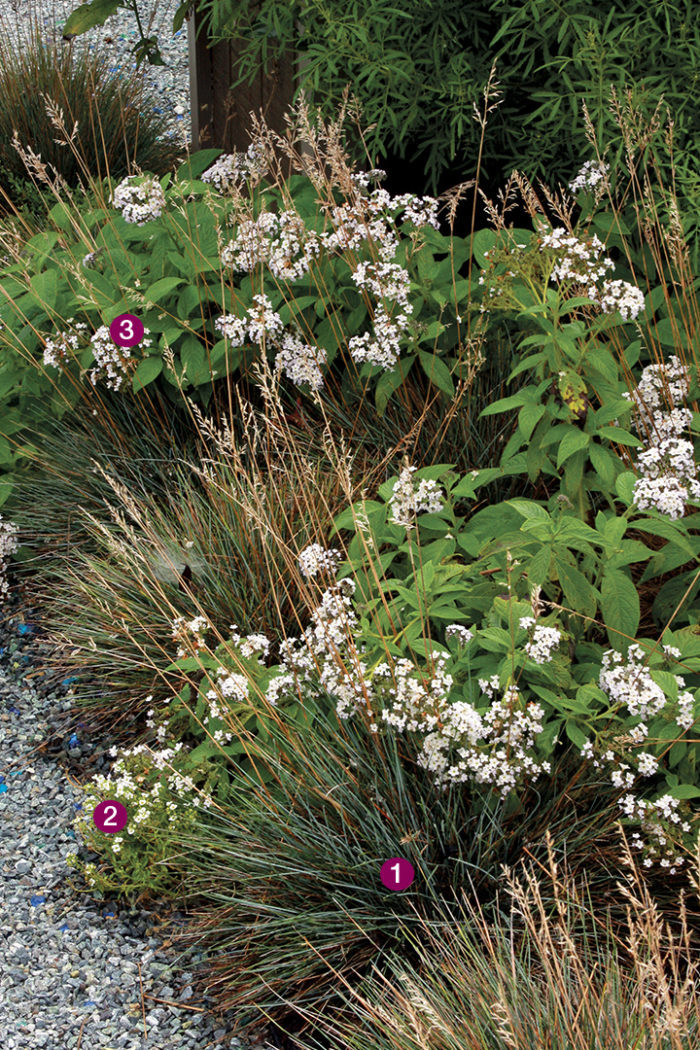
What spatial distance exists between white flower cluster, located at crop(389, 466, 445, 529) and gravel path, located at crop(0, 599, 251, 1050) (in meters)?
1.09

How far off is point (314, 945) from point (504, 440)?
166 cm

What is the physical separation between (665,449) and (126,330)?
5.92 ft

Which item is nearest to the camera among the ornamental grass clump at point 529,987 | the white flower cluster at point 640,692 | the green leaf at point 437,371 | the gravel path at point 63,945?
the ornamental grass clump at point 529,987

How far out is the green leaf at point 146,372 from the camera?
3.49 meters

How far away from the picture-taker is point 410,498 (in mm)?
2355

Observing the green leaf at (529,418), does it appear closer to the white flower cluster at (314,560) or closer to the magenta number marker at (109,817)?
the white flower cluster at (314,560)

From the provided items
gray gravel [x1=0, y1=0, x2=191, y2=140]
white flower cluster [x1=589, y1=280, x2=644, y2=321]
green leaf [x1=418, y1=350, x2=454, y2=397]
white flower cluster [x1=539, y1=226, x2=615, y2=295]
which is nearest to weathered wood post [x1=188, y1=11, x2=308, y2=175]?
gray gravel [x1=0, y1=0, x2=191, y2=140]

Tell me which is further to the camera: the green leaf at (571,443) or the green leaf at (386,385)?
the green leaf at (386,385)

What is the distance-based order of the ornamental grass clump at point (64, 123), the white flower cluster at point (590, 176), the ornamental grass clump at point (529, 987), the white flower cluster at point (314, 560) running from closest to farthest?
the ornamental grass clump at point (529, 987)
the white flower cluster at point (314, 560)
the white flower cluster at point (590, 176)
the ornamental grass clump at point (64, 123)

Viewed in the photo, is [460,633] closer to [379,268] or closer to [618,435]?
[618,435]

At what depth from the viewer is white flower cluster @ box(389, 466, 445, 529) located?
7.83ft

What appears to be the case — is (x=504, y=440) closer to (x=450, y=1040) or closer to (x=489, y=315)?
(x=489, y=315)

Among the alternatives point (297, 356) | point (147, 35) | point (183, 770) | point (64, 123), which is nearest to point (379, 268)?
point (297, 356)

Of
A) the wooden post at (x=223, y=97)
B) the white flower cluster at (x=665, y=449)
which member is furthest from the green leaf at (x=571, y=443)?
the wooden post at (x=223, y=97)
